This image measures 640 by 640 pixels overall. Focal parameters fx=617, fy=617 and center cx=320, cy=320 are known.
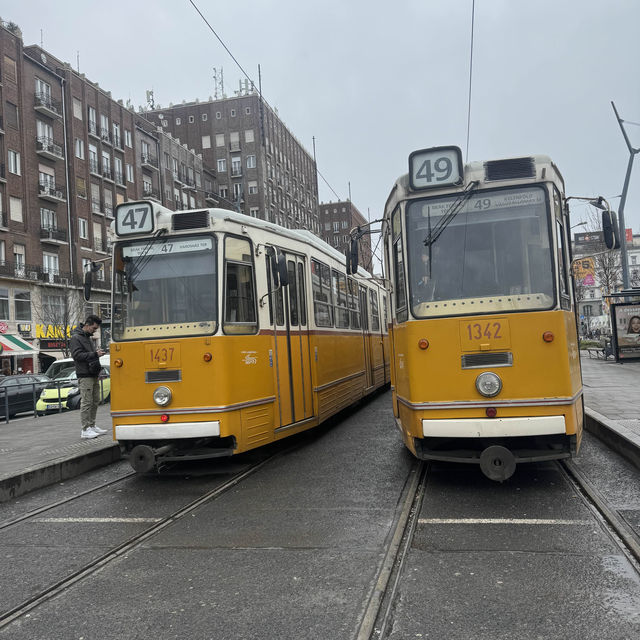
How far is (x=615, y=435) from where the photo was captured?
7.71m

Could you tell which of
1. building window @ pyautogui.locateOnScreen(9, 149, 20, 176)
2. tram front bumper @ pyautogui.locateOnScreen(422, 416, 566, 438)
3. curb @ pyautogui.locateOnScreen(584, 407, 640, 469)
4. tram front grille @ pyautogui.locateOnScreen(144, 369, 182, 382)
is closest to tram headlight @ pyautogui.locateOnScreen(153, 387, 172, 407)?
tram front grille @ pyautogui.locateOnScreen(144, 369, 182, 382)

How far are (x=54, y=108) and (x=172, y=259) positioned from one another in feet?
135

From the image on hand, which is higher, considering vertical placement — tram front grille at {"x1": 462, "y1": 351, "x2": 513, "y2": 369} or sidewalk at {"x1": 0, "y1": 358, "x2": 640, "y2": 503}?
tram front grille at {"x1": 462, "y1": 351, "x2": 513, "y2": 369}

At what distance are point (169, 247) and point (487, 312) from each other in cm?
372

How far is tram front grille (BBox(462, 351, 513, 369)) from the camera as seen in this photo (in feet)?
18.6

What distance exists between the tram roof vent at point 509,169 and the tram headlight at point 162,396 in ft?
13.2

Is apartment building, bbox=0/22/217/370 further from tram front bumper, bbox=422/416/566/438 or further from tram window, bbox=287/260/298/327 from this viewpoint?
tram front bumper, bbox=422/416/566/438

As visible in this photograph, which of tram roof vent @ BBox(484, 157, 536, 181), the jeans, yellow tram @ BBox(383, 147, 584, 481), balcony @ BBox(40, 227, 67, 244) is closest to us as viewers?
yellow tram @ BBox(383, 147, 584, 481)

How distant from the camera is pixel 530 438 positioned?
6012 millimetres

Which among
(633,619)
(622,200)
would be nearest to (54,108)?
(622,200)

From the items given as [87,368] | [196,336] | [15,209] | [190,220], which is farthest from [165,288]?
[15,209]

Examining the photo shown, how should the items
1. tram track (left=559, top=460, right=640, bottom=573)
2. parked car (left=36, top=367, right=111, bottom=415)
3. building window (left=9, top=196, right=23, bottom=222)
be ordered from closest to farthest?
tram track (left=559, top=460, right=640, bottom=573) < parked car (left=36, top=367, right=111, bottom=415) < building window (left=9, top=196, right=23, bottom=222)

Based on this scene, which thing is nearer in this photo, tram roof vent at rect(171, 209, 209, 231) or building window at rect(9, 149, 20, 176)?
tram roof vent at rect(171, 209, 209, 231)

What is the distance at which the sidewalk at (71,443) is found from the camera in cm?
700
